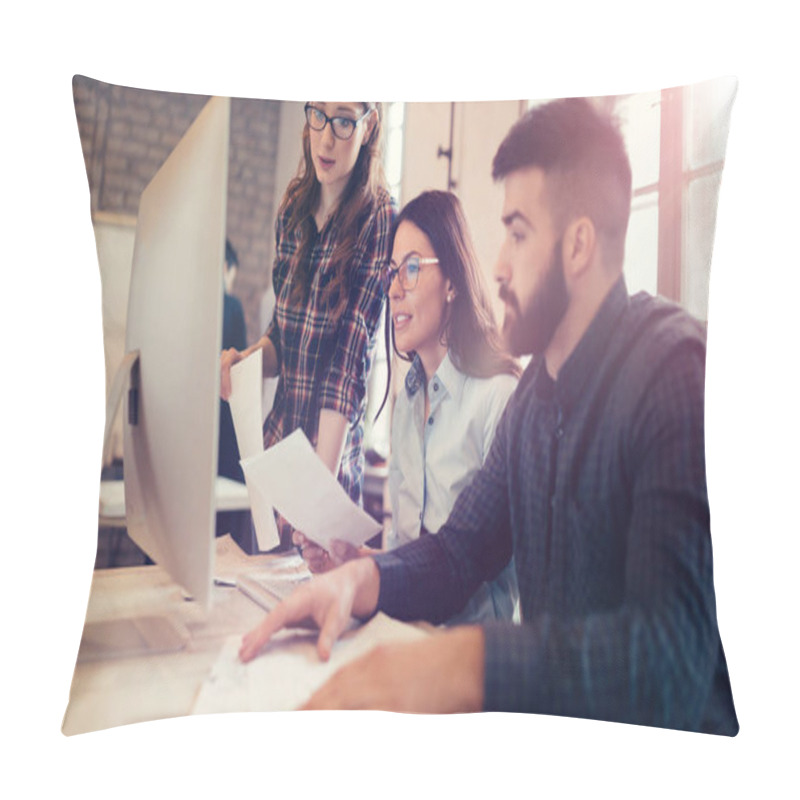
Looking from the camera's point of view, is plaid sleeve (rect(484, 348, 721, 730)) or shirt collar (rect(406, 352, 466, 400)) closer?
plaid sleeve (rect(484, 348, 721, 730))

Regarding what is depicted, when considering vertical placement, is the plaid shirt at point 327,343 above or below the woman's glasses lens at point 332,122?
below

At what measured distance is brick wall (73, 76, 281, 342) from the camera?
148cm

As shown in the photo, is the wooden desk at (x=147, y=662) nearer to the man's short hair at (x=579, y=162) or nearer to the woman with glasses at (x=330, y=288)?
the woman with glasses at (x=330, y=288)

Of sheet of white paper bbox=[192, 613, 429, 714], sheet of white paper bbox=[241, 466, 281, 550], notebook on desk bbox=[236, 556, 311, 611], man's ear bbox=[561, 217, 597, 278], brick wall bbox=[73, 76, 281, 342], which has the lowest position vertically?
sheet of white paper bbox=[192, 613, 429, 714]

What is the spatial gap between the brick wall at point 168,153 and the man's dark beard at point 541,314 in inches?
17.3

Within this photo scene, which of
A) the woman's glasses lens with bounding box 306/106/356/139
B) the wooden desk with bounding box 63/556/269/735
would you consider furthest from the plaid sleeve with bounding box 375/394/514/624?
the woman's glasses lens with bounding box 306/106/356/139

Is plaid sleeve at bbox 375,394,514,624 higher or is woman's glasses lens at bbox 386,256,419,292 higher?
woman's glasses lens at bbox 386,256,419,292

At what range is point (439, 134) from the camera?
1.54m

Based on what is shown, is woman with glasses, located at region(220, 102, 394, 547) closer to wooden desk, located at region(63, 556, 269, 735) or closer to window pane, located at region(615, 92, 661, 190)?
wooden desk, located at region(63, 556, 269, 735)

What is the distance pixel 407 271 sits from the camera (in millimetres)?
1565

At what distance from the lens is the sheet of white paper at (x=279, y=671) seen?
4.82 feet

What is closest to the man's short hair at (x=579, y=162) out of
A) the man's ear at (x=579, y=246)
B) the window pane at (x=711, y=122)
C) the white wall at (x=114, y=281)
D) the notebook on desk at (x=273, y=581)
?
the man's ear at (x=579, y=246)

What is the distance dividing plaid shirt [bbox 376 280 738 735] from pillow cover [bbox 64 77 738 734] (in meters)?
0.03

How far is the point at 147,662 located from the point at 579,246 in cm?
101
